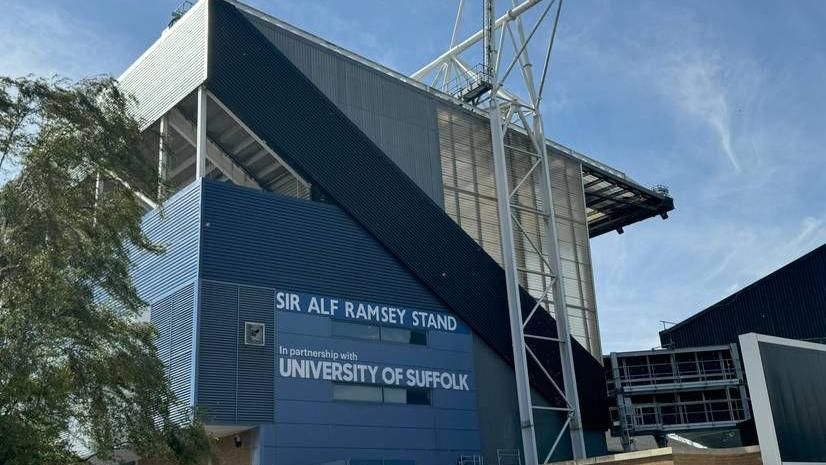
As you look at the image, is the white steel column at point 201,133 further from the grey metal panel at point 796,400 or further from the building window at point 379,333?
the grey metal panel at point 796,400

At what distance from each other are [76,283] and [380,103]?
58.3 feet

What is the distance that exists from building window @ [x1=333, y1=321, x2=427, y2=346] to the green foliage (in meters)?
9.57

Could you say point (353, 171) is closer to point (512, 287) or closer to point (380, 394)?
point (512, 287)

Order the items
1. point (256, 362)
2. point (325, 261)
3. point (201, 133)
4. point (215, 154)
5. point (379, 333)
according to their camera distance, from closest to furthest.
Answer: point (256, 362) < point (201, 133) < point (325, 261) < point (379, 333) < point (215, 154)

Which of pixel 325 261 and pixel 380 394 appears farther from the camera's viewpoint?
pixel 325 261

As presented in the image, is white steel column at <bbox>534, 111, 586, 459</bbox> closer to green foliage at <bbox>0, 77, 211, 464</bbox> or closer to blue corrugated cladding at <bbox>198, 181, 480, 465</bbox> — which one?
blue corrugated cladding at <bbox>198, 181, 480, 465</bbox>

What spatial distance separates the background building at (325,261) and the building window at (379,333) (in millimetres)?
72

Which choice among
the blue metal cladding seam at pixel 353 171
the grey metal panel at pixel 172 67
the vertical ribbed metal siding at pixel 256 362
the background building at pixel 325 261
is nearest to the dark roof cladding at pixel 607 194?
the background building at pixel 325 261

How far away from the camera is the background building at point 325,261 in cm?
2941

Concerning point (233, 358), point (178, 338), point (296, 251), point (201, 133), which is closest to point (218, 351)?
point (233, 358)

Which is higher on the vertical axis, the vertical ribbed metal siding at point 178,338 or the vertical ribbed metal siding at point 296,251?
the vertical ribbed metal siding at point 296,251

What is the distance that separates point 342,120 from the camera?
34.7 m

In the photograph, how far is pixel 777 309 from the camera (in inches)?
1826

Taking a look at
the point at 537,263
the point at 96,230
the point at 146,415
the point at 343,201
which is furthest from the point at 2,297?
the point at 537,263
